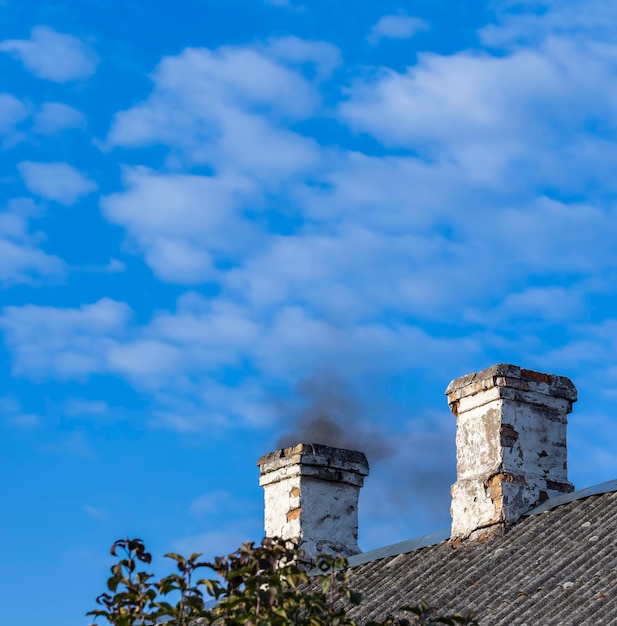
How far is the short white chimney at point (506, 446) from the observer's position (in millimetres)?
10492

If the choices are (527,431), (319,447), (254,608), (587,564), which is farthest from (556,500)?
(254,608)

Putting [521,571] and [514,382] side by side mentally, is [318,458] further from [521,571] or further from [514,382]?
[521,571]

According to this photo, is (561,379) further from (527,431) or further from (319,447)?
(319,447)

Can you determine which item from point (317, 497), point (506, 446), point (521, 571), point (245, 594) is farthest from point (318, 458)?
point (245, 594)

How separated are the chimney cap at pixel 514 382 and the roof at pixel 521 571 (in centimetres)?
94

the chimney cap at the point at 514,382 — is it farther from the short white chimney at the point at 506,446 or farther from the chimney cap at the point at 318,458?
the chimney cap at the point at 318,458

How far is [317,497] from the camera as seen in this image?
12.1 m

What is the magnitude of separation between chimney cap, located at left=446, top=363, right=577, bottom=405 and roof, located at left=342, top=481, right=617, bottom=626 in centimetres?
94

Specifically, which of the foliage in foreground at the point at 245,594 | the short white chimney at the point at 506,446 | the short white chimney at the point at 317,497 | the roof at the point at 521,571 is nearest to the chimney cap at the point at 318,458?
the short white chimney at the point at 317,497

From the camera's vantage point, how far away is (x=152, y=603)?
6.10 m

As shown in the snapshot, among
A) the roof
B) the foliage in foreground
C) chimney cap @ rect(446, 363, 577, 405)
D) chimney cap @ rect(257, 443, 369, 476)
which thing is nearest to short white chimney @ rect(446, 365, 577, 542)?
chimney cap @ rect(446, 363, 577, 405)

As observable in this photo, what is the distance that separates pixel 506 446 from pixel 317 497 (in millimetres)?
2199

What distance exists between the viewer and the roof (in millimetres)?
8258

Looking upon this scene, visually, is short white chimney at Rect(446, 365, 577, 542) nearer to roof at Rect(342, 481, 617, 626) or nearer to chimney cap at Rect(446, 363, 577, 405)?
chimney cap at Rect(446, 363, 577, 405)
